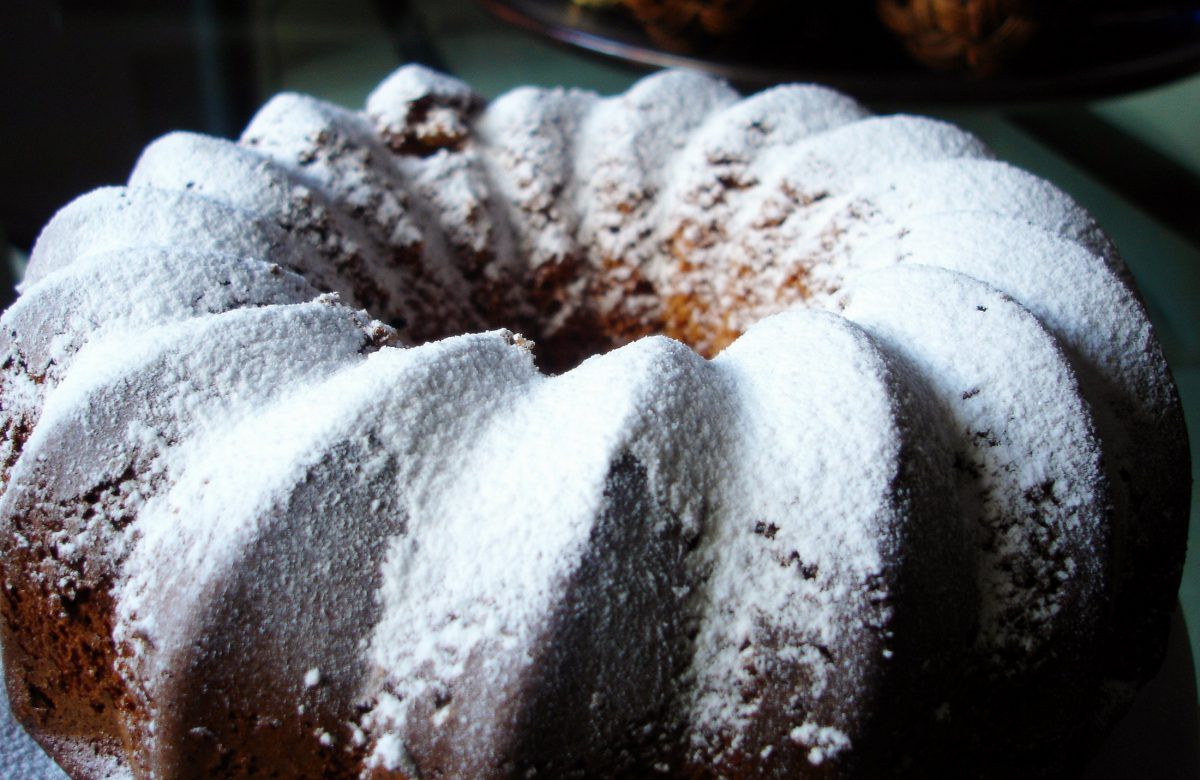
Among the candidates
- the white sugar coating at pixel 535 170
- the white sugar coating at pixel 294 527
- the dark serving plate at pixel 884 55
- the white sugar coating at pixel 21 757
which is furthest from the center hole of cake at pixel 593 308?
the dark serving plate at pixel 884 55

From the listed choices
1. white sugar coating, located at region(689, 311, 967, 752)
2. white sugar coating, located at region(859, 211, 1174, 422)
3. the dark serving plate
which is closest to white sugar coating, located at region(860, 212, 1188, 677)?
white sugar coating, located at region(859, 211, 1174, 422)

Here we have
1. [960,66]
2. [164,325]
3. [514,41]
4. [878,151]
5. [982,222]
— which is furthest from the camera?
Answer: [514,41]

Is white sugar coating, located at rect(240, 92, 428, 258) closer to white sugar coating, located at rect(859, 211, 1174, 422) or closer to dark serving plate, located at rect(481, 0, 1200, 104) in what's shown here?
white sugar coating, located at rect(859, 211, 1174, 422)

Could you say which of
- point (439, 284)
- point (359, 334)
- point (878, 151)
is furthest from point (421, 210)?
point (878, 151)

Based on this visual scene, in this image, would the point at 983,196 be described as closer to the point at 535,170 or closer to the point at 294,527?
the point at 535,170

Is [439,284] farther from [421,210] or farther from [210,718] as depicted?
[210,718]

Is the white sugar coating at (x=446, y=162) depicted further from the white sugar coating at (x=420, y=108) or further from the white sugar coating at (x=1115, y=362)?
the white sugar coating at (x=1115, y=362)

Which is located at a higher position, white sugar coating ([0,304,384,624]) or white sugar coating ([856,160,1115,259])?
white sugar coating ([856,160,1115,259])

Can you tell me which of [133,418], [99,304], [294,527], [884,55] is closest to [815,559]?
[294,527]
